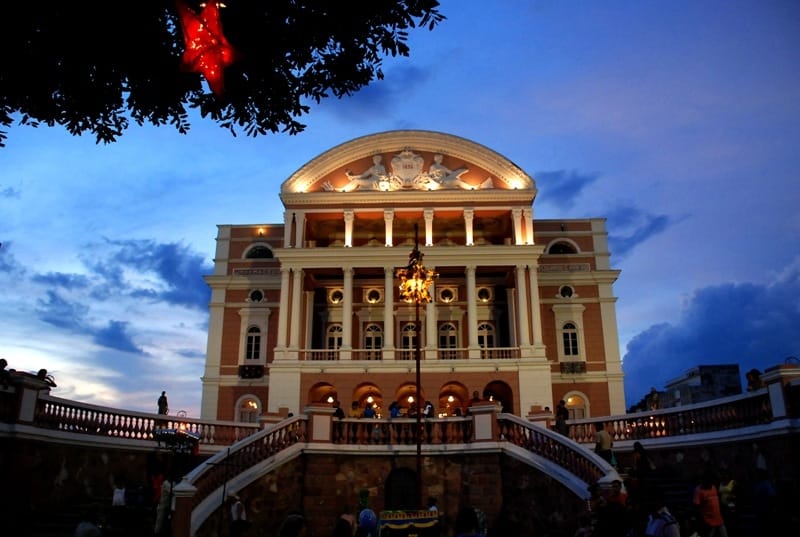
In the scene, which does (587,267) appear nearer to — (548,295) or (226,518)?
(548,295)

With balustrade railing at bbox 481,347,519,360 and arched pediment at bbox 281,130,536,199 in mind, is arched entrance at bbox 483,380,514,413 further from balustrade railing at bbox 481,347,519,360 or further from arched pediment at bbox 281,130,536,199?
arched pediment at bbox 281,130,536,199

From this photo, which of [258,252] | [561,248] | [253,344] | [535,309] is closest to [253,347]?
[253,344]

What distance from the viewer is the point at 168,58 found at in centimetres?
870

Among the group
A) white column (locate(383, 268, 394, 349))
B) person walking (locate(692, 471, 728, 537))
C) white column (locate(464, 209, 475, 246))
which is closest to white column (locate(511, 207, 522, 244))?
white column (locate(464, 209, 475, 246))

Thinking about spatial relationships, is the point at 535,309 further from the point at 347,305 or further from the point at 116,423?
the point at 116,423

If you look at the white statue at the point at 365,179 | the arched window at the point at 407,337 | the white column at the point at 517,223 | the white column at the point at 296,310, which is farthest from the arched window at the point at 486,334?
the white column at the point at 296,310

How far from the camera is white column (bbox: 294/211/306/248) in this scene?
1361 inches

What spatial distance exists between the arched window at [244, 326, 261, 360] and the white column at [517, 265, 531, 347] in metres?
14.3

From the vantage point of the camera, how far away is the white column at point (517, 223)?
113 feet

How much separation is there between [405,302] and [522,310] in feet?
21.6

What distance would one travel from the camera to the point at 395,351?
3278 centimetres

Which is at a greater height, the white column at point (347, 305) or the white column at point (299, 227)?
the white column at point (299, 227)

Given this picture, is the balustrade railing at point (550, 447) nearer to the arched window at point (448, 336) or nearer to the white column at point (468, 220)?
the white column at point (468, 220)

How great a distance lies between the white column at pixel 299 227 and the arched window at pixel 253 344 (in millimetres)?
5988
